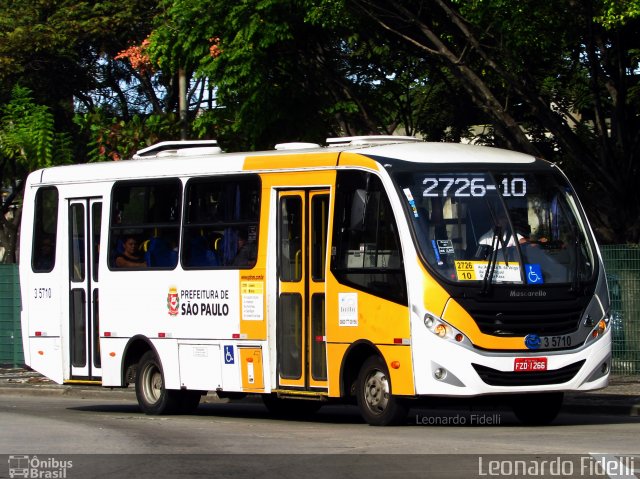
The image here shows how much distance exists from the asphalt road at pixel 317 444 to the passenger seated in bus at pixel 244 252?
186 centimetres

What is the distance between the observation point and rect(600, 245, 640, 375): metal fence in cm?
2027

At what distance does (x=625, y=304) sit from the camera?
2036 cm

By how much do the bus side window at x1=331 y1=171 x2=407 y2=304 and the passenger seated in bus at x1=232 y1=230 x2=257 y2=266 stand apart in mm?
1397

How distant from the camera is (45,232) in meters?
19.0

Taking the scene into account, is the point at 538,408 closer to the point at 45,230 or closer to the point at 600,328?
the point at 600,328

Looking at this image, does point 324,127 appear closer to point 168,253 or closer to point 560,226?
point 168,253

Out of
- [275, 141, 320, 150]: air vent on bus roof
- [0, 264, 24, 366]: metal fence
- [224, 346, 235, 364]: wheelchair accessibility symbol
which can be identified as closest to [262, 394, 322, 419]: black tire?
[224, 346, 235, 364]: wheelchair accessibility symbol

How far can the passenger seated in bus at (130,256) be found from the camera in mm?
17516

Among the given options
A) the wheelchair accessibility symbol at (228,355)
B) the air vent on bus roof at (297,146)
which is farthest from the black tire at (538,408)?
the air vent on bus roof at (297,146)

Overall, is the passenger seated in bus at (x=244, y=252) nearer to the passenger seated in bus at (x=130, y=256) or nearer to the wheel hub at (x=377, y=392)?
the passenger seated in bus at (x=130, y=256)

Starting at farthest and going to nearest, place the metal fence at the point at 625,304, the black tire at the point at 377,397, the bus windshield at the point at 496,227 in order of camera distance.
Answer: the metal fence at the point at 625,304 → the black tire at the point at 377,397 → the bus windshield at the point at 496,227

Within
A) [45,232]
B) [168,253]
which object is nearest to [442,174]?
[168,253]

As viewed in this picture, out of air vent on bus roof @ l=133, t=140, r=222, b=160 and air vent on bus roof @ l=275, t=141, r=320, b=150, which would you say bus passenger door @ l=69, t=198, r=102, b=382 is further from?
air vent on bus roof @ l=275, t=141, r=320, b=150

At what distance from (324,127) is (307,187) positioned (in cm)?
1099
